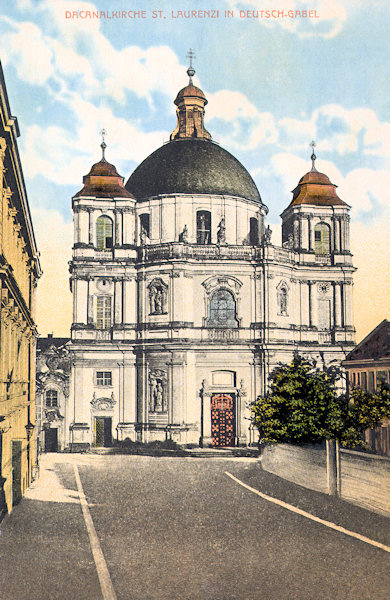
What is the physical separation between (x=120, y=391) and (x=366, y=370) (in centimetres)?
1904

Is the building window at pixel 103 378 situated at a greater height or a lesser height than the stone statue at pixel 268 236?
lesser

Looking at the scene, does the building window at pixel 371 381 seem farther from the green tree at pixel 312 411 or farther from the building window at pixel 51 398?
the building window at pixel 51 398

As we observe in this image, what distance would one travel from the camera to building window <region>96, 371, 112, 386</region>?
154 feet

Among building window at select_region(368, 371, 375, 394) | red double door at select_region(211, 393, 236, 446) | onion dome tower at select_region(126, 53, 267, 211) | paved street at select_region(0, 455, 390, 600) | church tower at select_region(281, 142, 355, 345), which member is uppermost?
onion dome tower at select_region(126, 53, 267, 211)

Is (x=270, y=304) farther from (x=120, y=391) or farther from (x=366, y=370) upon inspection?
(x=366, y=370)

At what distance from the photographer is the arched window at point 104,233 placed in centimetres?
4862

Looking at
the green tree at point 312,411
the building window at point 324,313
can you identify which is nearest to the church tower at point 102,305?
the building window at point 324,313

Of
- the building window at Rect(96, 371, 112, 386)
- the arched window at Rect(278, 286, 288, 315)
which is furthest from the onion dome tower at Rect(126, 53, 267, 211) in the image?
the building window at Rect(96, 371, 112, 386)

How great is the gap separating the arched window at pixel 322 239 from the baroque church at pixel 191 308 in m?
0.06

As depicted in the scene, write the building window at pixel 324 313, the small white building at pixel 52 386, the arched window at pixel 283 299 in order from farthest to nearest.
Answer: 1. the arched window at pixel 283 299
2. the building window at pixel 324 313
3. the small white building at pixel 52 386

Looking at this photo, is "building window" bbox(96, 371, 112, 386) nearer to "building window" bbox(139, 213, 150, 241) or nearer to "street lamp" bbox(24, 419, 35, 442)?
"building window" bbox(139, 213, 150, 241)

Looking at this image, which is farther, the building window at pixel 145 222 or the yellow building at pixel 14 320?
the building window at pixel 145 222

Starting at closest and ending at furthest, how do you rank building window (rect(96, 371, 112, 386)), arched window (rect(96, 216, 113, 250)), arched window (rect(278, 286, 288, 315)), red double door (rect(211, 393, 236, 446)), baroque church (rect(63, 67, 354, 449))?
red double door (rect(211, 393, 236, 446)), baroque church (rect(63, 67, 354, 449)), arched window (rect(278, 286, 288, 315)), building window (rect(96, 371, 112, 386)), arched window (rect(96, 216, 113, 250))

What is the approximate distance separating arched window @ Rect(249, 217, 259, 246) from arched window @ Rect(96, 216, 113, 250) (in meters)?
9.36
